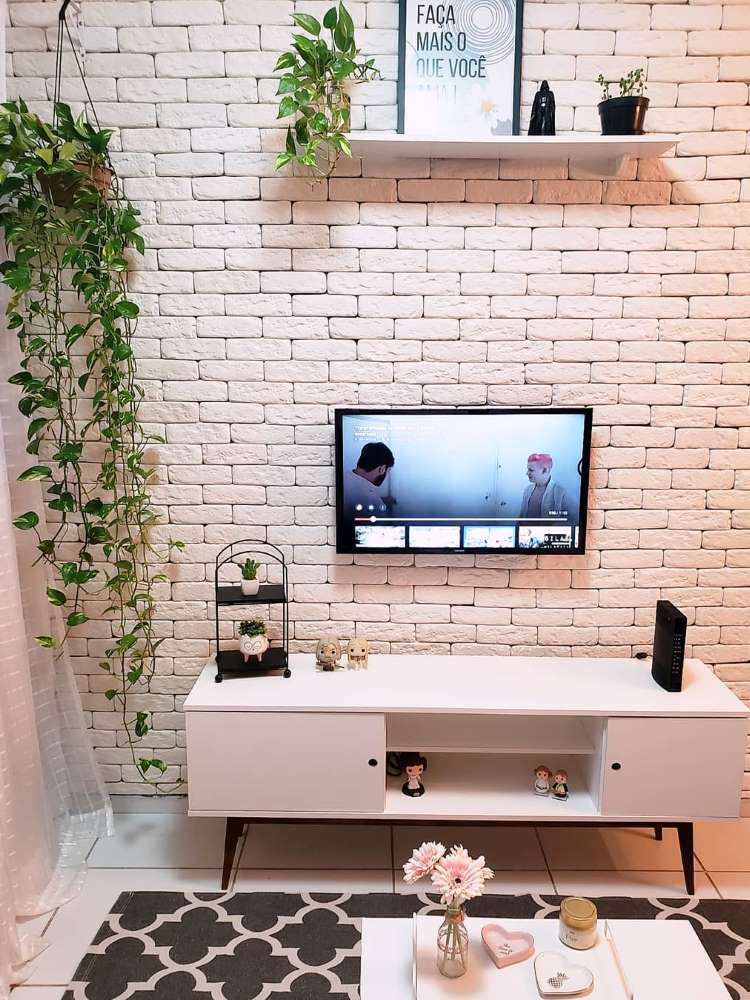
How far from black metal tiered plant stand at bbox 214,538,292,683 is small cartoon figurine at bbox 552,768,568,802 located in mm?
899

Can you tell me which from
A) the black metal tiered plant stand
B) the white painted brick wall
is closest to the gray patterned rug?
the black metal tiered plant stand

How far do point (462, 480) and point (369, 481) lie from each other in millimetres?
300

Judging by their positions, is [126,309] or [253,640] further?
[253,640]

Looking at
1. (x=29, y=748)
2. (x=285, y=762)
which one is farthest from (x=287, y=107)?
(x=29, y=748)

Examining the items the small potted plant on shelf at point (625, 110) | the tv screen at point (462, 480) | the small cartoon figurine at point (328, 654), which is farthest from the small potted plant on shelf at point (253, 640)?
the small potted plant on shelf at point (625, 110)

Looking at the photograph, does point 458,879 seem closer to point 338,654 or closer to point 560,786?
point 560,786

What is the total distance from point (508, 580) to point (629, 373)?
0.79m

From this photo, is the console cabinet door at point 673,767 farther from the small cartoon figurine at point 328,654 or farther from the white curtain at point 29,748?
the white curtain at point 29,748

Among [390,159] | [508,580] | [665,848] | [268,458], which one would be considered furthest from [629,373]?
[665,848]

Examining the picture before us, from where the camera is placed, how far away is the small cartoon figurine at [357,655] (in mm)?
2875

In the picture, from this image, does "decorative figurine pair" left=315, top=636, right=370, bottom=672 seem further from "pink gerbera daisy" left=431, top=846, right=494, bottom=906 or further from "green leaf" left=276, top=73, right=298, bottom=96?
"green leaf" left=276, top=73, right=298, bottom=96

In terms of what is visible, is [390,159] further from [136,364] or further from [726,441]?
[726,441]

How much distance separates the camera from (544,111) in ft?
8.58

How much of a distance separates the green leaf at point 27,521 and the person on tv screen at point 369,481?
949 millimetres
